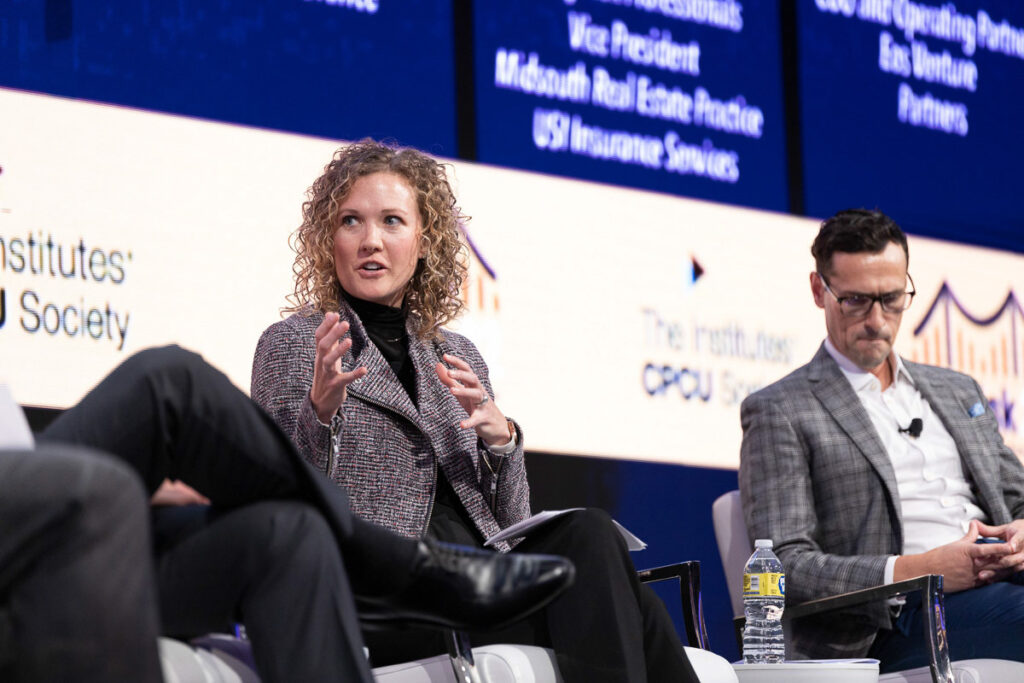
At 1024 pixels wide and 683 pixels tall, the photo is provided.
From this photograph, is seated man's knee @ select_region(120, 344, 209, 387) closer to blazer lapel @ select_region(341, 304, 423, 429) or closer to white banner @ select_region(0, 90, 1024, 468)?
blazer lapel @ select_region(341, 304, 423, 429)

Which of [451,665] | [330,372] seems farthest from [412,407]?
[451,665]

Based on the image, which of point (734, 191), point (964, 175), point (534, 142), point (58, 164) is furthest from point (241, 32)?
point (964, 175)

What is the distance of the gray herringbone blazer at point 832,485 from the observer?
10.5ft

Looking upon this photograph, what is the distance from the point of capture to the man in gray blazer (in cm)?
319

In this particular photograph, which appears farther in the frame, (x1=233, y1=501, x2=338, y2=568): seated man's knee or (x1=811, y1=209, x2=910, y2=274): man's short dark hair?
(x1=811, y1=209, x2=910, y2=274): man's short dark hair

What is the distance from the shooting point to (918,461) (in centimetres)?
348

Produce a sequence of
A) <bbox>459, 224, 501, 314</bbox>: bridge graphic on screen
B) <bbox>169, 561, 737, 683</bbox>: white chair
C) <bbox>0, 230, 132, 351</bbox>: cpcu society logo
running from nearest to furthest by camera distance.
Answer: <bbox>169, 561, 737, 683</bbox>: white chair
<bbox>0, 230, 132, 351</bbox>: cpcu society logo
<bbox>459, 224, 501, 314</bbox>: bridge graphic on screen

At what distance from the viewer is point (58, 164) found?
3432 millimetres

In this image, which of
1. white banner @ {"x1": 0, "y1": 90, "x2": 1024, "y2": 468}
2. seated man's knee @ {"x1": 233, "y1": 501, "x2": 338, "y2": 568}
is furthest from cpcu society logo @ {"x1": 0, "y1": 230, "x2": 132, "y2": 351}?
seated man's knee @ {"x1": 233, "y1": 501, "x2": 338, "y2": 568}

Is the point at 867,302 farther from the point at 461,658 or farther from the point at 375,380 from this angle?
the point at 461,658

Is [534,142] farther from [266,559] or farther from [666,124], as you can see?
[266,559]

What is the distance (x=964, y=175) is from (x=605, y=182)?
5.65 feet

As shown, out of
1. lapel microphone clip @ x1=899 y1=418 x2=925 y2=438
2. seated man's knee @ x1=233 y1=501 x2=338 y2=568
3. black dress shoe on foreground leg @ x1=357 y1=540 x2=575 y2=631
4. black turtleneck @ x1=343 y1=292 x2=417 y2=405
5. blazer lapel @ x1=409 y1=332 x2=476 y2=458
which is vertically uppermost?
black turtleneck @ x1=343 y1=292 x2=417 y2=405

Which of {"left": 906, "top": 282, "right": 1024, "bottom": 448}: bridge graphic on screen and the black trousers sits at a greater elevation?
{"left": 906, "top": 282, "right": 1024, "bottom": 448}: bridge graphic on screen
